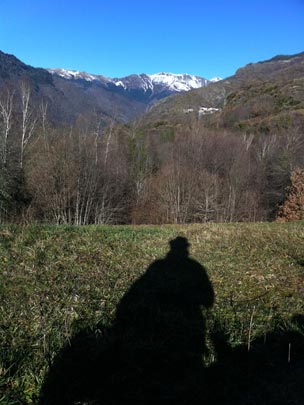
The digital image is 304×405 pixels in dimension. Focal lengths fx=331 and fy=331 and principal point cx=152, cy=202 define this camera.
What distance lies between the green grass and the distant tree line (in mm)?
17085

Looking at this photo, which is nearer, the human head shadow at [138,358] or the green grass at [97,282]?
the human head shadow at [138,358]

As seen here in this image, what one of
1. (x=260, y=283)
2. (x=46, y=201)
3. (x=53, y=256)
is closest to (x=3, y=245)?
(x=53, y=256)

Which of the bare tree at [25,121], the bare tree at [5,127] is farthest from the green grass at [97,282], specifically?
the bare tree at [25,121]

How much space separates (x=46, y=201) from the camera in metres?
32.2

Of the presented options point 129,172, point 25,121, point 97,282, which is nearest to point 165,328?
point 97,282

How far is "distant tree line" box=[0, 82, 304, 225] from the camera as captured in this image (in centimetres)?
3164

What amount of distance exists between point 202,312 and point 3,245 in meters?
5.66

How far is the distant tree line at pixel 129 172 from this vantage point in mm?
31641

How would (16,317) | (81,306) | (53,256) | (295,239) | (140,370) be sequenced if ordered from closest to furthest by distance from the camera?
(140,370), (16,317), (81,306), (53,256), (295,239)

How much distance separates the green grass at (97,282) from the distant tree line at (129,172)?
17.1 metres

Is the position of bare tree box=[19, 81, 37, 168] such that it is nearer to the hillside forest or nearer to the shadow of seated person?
the hillside forest

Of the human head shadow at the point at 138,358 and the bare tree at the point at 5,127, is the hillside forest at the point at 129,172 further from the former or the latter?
the human head shadow at the point at 138,358

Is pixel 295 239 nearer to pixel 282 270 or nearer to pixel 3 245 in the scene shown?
pixel 282 270

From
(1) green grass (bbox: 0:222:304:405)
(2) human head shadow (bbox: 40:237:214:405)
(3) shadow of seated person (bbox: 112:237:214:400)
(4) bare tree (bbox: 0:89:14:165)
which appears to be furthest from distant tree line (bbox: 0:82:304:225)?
(2) human head shadow (bbox: 40:237:214:405)
